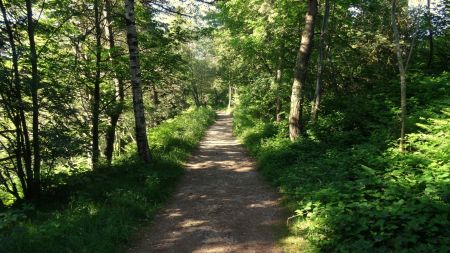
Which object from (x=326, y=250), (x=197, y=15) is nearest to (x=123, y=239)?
(x=326, y=250)

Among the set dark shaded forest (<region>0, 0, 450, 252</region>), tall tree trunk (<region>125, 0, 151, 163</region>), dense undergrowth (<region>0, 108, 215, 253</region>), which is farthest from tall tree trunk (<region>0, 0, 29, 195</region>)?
tall tree trunk (<region>125, 0, 151, 163</region>)

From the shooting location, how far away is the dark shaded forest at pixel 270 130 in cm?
576

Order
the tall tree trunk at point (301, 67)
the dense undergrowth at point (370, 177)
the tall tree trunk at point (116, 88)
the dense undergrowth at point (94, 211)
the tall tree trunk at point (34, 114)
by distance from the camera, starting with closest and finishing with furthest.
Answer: the dense undergrowth at point (370, 177) → the dense undergrowth at point (94, 211) → the tall tree trunk at point (34, 114) → the tall tree trunk at point (301, 67) → the tall tree trunk at point (116, 88)

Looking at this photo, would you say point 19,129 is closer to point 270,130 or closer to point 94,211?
point 94,211

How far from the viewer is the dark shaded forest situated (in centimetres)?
576

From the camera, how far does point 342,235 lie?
548 centimetres

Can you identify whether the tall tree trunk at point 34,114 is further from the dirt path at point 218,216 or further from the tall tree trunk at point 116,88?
the dirt path at point 218,216

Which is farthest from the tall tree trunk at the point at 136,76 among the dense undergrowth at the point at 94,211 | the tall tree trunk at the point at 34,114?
the tall tree trunk at the point at 34,114

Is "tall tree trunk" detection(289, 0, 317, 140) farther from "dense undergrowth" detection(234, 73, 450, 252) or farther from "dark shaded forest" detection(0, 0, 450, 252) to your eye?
"dense undergrowth" detection(234, 73, 450, 252)

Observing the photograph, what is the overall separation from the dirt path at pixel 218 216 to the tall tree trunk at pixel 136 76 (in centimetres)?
176

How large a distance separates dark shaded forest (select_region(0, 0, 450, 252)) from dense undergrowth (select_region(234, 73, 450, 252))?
3cm

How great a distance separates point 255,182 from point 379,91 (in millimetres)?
6533

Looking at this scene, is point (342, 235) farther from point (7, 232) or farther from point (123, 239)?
point (7, 232)

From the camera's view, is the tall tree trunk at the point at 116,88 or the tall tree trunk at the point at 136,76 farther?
the tall tree trunk at the point at 116,88
